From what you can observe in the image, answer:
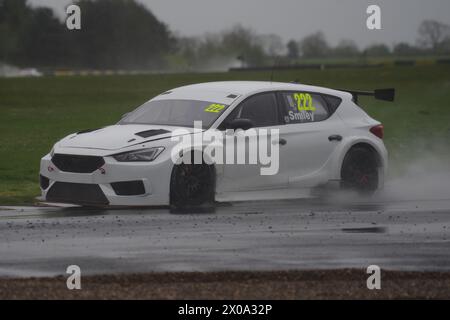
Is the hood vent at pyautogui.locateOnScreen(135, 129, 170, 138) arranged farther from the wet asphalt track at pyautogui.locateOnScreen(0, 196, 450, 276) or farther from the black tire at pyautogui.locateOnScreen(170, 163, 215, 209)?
the wet asphalt track at pyautogui.locateOnScreen(0, 196, 450, 276)

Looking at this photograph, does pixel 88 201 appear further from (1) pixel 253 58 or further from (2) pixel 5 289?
(1) pixel 253 58

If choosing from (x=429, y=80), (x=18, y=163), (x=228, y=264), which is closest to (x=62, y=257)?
(x=228, y=264)

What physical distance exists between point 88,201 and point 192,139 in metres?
1.40

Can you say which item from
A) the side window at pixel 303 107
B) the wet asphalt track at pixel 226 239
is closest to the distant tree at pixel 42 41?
the side window at pixel 303 107

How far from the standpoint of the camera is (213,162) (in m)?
Answer: 12.9

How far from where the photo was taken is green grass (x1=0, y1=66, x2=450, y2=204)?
2103 cm

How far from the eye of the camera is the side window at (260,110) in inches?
544

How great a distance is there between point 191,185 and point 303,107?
2.41 m

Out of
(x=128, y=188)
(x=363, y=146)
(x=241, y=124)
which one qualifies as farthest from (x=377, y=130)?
(x=128, y=188)

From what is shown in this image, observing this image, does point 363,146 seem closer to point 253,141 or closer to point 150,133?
point 253,141

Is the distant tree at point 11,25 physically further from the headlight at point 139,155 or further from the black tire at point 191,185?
the headlight at point 139,155

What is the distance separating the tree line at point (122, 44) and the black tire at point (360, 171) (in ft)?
124

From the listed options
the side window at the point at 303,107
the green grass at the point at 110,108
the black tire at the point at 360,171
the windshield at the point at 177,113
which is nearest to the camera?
the windshield at the point at 177,113
